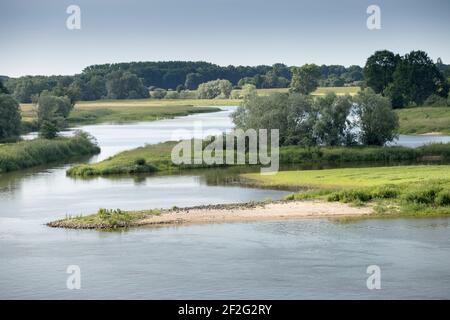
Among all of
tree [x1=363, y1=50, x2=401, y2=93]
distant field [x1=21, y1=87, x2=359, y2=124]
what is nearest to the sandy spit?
distant field [x1=21, y1=87, x2=359, y2=124]

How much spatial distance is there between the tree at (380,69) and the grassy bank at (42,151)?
143 feet

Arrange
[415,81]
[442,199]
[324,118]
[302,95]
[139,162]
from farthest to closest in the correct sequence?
[415,81] < [302,95] < [324,118] < [139,162] < [442,199]

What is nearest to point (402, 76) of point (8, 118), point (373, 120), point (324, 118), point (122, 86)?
point (373, 120)

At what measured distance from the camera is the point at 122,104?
154375 mm

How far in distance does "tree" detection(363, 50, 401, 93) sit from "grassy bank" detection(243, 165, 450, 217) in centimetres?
A: 5316

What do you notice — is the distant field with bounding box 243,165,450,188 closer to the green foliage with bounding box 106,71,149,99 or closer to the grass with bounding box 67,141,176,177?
the grass with bounding box 67,141,176,177

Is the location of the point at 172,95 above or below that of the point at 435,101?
above

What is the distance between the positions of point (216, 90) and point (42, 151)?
11623 centimetres

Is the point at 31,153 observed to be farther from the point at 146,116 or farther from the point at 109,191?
the point at 146,116

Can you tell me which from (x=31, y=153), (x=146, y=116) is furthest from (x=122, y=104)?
(x=31, y=153)

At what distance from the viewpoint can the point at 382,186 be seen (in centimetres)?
4419

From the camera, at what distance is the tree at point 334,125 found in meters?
67.4

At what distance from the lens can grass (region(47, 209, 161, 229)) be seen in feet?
126

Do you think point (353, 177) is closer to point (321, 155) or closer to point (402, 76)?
point (321, 155)
